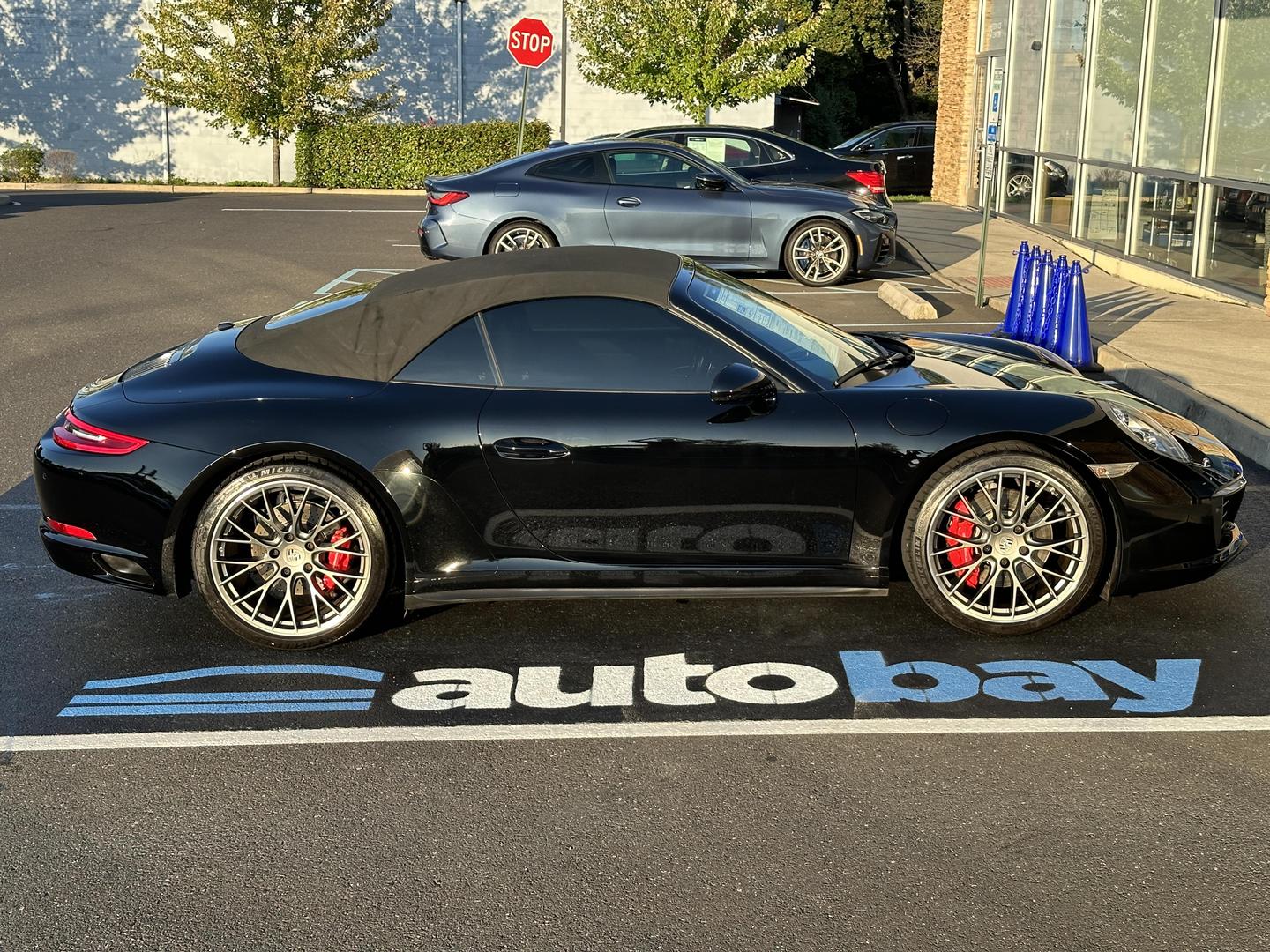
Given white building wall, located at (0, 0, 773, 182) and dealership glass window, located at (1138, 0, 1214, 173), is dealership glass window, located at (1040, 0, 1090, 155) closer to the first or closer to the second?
dealership glass window, located at (1138, 0, 1214, 173)

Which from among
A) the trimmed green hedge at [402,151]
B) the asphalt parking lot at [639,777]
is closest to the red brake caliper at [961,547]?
the asphalt parking lot at [639,777]

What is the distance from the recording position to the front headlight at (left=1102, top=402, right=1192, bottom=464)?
18.6 feet

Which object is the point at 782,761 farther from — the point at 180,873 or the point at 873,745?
the point at 180,873

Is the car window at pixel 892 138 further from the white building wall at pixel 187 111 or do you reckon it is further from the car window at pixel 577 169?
the car window at pixel 577 169

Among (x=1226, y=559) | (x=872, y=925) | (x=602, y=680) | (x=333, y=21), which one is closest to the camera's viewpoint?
(x=872, y=925)

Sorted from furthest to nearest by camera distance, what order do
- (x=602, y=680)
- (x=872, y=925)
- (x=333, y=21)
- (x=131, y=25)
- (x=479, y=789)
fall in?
(x=131, y=25)
(x=333, y=21)
(x=602, y=680)
(x=479, y=789)
(x=872, y=925)

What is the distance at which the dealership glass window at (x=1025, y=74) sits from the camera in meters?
21.5

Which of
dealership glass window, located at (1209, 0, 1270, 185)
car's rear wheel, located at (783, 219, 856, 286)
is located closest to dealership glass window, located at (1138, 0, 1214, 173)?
dealership glass window, located at (1209, 0, 1270, 185)

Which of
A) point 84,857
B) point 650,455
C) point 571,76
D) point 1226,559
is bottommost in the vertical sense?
→ point 84,857

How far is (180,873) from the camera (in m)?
3.92

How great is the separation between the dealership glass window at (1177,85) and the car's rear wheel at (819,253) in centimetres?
357

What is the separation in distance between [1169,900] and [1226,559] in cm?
230

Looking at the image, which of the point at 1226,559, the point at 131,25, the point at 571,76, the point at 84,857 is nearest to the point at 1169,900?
the point at 1226,559

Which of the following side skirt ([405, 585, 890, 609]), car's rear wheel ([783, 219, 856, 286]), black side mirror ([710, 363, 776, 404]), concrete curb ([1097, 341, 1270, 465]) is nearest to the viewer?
black side mirror ([710, 363, 776, 404])
